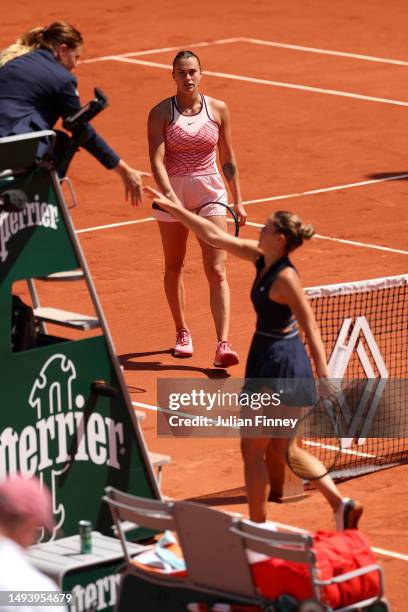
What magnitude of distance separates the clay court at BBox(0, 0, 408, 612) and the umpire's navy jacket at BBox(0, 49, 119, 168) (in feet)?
8.58

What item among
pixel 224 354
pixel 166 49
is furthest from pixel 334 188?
pixel 166 49

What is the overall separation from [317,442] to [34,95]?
3.44 meters

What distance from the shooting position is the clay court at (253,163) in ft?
37.2

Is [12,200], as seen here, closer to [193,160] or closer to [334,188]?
[193,160]

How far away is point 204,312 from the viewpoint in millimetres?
14984

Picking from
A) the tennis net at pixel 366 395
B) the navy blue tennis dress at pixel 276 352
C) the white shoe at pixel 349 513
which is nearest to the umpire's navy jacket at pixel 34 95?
the navy blue tennis dress at pixel 276 352

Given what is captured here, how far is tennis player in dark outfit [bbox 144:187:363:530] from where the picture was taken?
9297 millimetres

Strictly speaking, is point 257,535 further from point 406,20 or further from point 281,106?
point 406,20

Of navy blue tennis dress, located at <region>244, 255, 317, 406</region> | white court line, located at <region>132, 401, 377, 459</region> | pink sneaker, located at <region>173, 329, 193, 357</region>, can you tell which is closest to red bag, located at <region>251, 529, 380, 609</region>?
navy blue tennis dress, located at <region>244, 255, 317, 406</region>

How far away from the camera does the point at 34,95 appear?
31.9ft

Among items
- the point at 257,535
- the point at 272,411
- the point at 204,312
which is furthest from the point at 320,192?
the point at 257,535

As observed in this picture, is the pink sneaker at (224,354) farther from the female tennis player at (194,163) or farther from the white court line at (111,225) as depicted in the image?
the white court line at (111,225)

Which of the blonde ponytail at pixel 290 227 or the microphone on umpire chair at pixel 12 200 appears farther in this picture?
the blonde ponytail at pixel 290 227

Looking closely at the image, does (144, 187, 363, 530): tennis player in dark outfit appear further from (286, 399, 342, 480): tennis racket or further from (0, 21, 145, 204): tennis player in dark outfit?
(0, 21, 145, 204): tennis player in dark outfit
